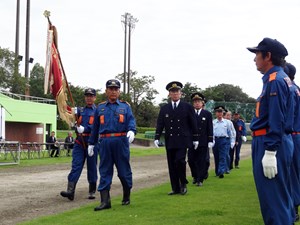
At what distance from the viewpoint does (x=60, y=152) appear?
31688 mm

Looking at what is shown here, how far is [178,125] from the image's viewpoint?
11.0m

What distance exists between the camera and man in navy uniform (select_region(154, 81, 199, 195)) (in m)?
10.8

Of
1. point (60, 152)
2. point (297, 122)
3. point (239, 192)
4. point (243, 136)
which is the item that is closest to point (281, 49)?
point (297, 122)

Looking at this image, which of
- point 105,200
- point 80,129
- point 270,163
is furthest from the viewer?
point 80,129

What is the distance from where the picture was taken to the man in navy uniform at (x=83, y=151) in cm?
1055

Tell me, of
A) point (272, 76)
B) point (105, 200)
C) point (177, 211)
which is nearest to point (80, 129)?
point (105, 200)

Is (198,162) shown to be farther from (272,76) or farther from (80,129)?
(272,76)

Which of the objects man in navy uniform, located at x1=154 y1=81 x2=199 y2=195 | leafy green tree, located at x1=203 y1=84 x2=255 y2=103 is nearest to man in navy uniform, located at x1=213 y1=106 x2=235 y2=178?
man in navy uniform, located at x1=154 y1=81 x2=199 y2=195

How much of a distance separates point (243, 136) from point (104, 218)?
14.9 m

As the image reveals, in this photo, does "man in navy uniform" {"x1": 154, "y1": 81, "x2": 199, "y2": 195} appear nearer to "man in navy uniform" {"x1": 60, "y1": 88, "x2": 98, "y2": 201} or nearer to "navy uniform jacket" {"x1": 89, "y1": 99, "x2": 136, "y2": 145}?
"man in navy uniform" {"x1": 60, "y1": 88, "x2": 98, "y2": 201}

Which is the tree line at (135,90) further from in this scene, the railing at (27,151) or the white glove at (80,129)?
the white glove at (80,129)

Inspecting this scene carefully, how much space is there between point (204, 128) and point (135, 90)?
63.1 m

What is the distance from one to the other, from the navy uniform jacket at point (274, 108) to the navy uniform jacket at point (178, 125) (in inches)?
211

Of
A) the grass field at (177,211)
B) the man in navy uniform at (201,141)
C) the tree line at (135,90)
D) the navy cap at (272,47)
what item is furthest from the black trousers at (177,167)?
the tree line at (135,90)
